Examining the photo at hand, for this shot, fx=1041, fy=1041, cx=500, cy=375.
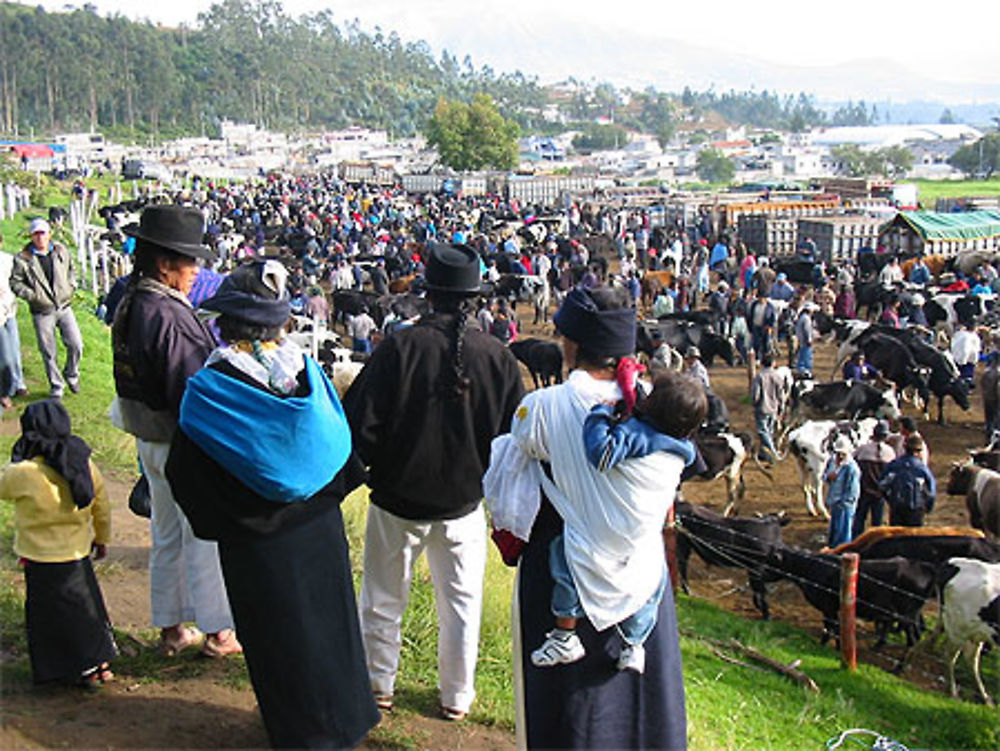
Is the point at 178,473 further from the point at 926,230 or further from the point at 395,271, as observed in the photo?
the point at 926,230

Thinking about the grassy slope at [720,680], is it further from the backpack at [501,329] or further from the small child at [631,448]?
the backpack at [501,329]

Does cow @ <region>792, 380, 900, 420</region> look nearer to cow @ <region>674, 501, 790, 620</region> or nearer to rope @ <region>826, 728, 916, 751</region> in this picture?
cow @ <region>674, 501, 790, 620</region>

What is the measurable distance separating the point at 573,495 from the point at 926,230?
1026 inches

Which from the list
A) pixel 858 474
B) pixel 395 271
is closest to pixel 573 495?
pixel 858 474

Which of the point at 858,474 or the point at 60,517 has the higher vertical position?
the point at 60,517

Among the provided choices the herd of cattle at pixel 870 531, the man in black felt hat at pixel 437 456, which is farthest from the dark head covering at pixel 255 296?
the herd of cattle at pixel 870 531

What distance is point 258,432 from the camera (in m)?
3.25

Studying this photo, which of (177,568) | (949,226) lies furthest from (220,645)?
(949,226)

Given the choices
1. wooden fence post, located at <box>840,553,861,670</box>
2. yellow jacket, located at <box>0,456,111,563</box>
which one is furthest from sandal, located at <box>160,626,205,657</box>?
wooden fence post, located at <box>840,553,861,670</box>

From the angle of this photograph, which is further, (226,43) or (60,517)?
(226,43)

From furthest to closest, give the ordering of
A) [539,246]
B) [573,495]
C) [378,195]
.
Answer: [378,195]
[539,246]
[573,495]

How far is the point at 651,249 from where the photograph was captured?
1182 inches

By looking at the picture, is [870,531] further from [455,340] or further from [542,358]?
[542,358]

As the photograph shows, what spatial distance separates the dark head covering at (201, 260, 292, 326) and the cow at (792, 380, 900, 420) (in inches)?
398
